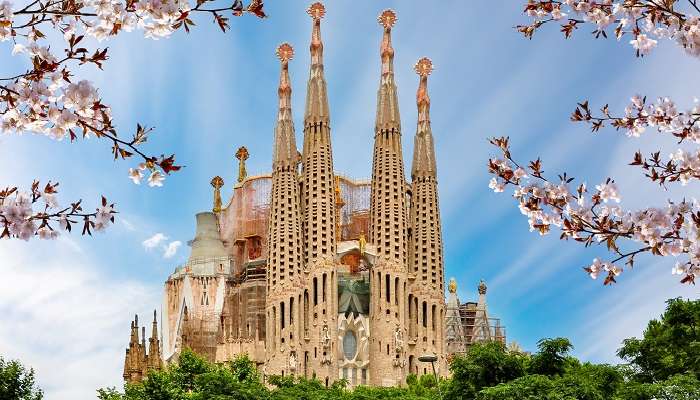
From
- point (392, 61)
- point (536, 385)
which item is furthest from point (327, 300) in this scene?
point (536, 385)

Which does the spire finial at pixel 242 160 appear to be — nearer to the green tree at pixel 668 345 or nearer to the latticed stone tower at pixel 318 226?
the latticed stone tower at pixel 318 226

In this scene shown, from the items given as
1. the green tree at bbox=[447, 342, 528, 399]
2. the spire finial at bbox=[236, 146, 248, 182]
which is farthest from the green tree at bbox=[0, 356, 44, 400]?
the spire finial at bbox=[236, 146, 248, 182]

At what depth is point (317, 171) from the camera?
2338 inches

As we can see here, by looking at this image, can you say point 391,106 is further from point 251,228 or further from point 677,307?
point 677,307

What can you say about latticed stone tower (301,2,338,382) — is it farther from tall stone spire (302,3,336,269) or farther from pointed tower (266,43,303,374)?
pointed tower (266,43,303,374)

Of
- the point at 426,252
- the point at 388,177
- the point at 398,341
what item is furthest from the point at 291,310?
the point at 388,177

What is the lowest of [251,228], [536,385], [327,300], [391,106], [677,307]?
[536,385]

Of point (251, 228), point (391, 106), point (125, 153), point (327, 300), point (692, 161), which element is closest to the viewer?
point (125, 153)

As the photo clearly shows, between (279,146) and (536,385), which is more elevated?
(279,146)

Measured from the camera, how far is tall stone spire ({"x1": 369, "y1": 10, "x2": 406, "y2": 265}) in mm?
58844

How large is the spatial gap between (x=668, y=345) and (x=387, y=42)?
31.7m

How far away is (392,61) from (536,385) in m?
35.4

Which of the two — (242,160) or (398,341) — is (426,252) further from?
(242,160)

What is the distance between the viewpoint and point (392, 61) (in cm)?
6284
